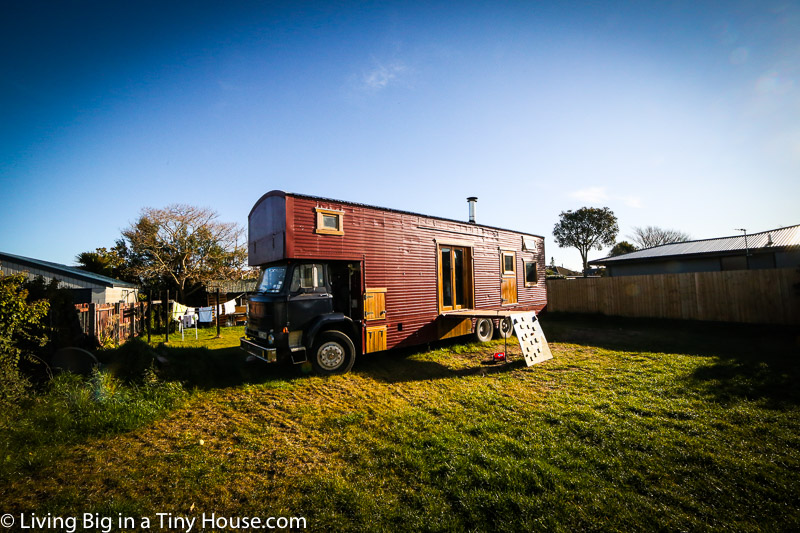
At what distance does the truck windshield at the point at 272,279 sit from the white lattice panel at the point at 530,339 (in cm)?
574

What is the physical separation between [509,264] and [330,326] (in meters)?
7.72

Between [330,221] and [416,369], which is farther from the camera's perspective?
[416,369]

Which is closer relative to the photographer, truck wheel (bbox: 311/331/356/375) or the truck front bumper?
the truck front bumper

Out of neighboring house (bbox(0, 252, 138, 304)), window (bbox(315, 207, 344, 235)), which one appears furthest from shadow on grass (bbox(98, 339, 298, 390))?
neighboring house (bbox(0, 252, 138, 304))

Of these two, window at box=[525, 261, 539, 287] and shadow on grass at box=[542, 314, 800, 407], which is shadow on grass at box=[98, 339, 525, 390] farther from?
window at box=[525, 261, 539, 287]

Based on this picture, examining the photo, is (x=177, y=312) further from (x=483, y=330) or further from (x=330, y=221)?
(x=483, y=330)

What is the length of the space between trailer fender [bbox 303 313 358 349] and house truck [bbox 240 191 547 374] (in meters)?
0.03

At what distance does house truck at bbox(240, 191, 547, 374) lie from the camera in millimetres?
7090

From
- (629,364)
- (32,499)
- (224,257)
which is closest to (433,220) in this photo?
(629,364)

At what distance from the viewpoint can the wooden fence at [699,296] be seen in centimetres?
1159

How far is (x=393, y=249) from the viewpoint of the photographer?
8.83 m

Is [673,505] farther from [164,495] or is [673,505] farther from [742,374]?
[742,374]

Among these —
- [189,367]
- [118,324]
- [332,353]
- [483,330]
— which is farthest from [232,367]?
[483,330]

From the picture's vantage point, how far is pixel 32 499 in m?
3.18
